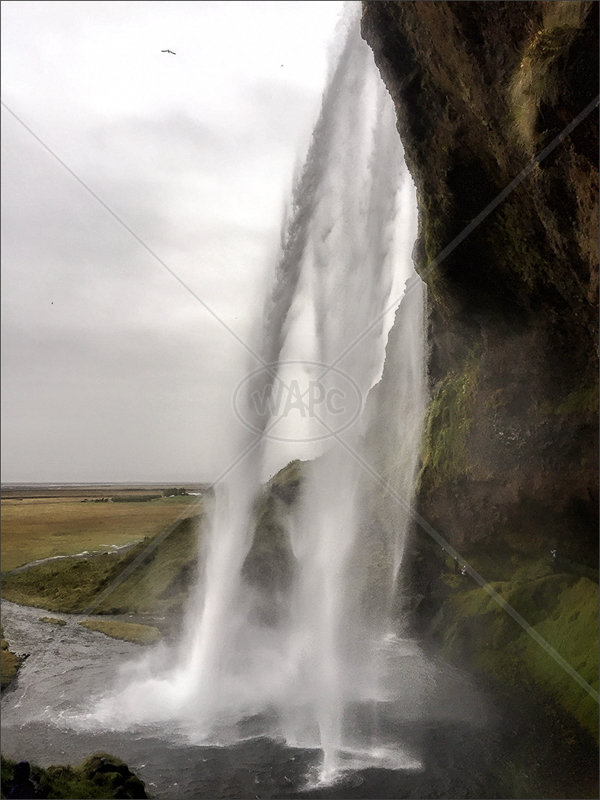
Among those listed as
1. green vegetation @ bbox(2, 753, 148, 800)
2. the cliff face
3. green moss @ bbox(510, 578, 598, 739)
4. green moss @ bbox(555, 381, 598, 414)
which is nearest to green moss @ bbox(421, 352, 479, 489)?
the cliff face

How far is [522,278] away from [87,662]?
2116cm

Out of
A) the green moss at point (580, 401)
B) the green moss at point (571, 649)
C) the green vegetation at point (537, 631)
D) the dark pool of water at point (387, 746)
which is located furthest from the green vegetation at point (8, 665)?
the green moss at point (580, 401)

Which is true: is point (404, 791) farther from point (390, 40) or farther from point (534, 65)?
point (390, 40)

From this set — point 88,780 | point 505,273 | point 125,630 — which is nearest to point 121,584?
point 125,630

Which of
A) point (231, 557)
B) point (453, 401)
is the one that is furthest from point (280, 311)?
point (231, 557)

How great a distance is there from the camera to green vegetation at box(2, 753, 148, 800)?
1053 cm

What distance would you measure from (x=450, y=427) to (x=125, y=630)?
17875 millimetres

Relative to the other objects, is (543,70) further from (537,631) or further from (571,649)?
(537,631)

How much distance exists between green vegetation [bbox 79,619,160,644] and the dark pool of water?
238 inches

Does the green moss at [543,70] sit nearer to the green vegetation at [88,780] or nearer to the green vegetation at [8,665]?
the green vegetation at [88,780]

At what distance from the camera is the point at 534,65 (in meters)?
13.1

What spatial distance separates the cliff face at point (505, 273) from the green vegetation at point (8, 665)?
1608cm

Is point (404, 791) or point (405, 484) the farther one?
point (405, 484)

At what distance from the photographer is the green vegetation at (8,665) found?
1877cm
